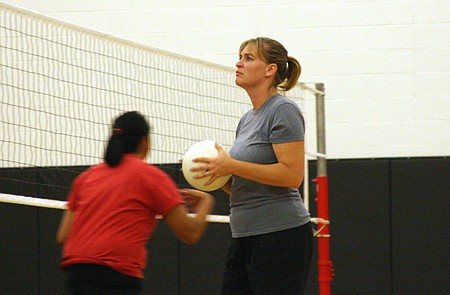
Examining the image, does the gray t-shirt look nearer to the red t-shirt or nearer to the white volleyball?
the white volleyball

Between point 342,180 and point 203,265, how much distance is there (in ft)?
4.44

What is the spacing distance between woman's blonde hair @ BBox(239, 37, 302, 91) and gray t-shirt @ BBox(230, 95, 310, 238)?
0.13m

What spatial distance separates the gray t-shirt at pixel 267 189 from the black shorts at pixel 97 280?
65cm

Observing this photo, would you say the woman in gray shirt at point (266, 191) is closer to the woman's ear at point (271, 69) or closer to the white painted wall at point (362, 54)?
the woman's ear at point (271, 69)

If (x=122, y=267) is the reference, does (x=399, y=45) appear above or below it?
above

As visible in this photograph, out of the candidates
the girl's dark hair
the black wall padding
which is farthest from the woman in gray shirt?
the black wall padding

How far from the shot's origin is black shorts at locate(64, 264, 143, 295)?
2.76 meters

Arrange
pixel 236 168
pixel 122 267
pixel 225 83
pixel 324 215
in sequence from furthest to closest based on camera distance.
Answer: pixel 225 83 < pixel 324 215 < pixel 236 168 < pixel 122 267

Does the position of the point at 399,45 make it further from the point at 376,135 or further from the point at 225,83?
the point at 225,83

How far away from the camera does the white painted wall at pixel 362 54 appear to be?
729 cm

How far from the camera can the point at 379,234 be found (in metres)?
7.25

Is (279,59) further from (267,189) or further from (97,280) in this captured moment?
(97,280)

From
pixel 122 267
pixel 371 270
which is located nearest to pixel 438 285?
pixel 371 270

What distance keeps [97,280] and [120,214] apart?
0.71 feet
